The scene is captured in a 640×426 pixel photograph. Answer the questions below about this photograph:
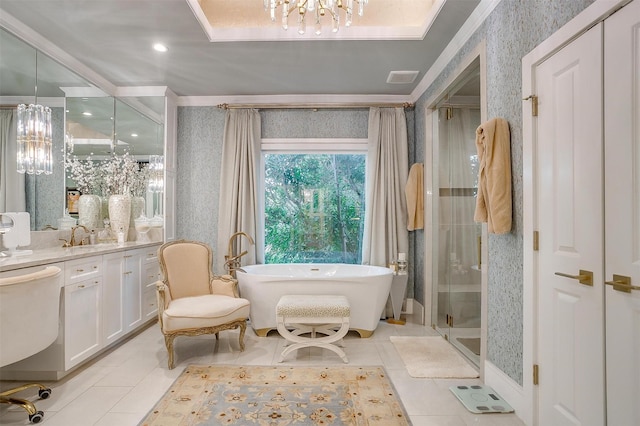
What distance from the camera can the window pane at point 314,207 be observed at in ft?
14.9

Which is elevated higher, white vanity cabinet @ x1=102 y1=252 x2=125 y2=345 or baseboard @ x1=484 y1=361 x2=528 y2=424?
white vanity cabinet @ x1=102 y1=252 x2=125 y2=345

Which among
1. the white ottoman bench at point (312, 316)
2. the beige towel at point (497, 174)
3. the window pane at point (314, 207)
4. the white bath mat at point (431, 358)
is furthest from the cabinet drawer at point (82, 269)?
the beige towel at point (497, 174)

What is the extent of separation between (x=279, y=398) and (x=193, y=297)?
140 centimetres

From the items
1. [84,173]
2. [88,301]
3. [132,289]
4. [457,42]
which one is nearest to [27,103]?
[84,173]

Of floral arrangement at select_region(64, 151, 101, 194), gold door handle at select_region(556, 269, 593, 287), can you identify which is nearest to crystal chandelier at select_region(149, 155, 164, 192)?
floral arrangement at select_region(64, 151, 101, 194)

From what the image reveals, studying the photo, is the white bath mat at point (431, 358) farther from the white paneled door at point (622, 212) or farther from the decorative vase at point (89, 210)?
the decorative vase at point (89, 210)

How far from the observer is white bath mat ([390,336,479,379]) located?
106 inches

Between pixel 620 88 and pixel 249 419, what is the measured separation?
2455 millimetres

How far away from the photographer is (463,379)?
2619mm

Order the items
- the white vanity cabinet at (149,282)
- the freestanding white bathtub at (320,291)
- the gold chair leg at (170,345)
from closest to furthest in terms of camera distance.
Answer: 1. the gold chair leg at (170,345)
2. the freestanding white bathtub at (320,291)
3. the white vanity cabinet at (149,282)

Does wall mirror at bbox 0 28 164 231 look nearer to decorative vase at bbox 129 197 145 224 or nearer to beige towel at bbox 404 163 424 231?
decorative vase at bbox 129 197 145 224

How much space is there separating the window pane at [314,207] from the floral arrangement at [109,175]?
1.50 metres

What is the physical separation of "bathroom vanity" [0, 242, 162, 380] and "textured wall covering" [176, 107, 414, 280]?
2.70 feet

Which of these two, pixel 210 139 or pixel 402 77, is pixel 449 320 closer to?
pixel 402 77
